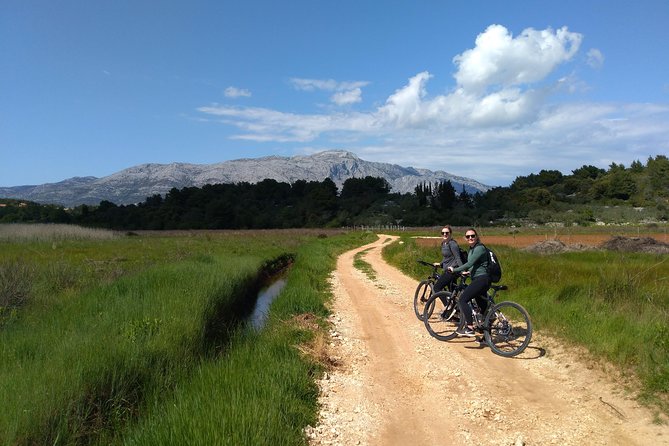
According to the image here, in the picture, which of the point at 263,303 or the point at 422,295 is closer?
the point at 422,295

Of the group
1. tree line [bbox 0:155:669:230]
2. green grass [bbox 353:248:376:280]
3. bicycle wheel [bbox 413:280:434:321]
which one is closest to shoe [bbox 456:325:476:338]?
bicycle wheel [bbox 413:280:434:321]

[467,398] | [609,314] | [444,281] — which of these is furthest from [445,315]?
[467,398]

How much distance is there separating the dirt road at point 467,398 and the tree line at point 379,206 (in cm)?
7573

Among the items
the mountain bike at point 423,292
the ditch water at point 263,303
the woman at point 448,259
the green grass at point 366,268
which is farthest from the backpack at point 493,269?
the green grass at point 366,268

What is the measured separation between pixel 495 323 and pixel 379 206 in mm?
107459

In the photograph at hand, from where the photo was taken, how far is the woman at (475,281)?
8297 mm

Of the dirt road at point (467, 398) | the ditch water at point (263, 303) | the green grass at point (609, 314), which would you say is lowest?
the ditch water at point (263, 303)

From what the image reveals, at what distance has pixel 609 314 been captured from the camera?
8.58 meters

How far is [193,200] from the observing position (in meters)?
110

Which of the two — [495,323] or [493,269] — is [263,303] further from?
[493,269]

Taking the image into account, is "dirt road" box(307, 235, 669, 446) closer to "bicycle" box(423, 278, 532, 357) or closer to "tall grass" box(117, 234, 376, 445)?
"bicycle" box(423, 278, 532, 357)

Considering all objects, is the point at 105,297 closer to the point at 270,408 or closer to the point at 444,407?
the point at 270,408

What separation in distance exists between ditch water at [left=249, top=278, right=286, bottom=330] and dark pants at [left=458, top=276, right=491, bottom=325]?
19.0ft

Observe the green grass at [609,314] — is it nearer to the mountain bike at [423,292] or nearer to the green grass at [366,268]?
→ the mountain bike at [423,292]
